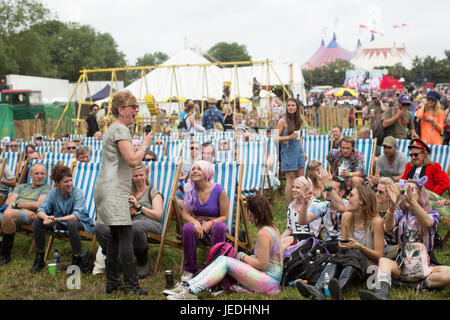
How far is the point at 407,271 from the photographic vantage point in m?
3.76

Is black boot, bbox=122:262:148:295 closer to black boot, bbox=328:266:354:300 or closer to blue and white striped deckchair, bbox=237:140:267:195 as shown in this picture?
black boot, bbox=328:266:354:300

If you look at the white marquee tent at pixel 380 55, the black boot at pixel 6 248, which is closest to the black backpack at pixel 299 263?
the black boot at pixel 6 248

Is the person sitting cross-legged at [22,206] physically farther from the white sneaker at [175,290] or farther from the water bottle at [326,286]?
the water bottle at [326,286]

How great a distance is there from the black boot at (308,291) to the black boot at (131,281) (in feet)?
3.99

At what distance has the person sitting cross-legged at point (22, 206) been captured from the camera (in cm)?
499

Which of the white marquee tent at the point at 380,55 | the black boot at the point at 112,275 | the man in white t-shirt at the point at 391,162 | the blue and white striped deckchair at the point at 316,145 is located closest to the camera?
the black boot at the point at 112,275

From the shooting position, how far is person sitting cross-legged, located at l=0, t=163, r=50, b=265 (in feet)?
16.4

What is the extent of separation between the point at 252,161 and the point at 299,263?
3477mm

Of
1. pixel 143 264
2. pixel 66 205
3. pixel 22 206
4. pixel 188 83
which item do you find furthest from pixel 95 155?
pixel 188 83

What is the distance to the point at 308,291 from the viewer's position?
3523 mm

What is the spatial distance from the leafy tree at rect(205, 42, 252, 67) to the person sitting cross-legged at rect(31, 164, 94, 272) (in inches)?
3501

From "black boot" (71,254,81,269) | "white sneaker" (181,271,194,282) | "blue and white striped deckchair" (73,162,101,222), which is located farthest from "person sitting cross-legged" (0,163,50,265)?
"white sneaker" (181,271,194,282)

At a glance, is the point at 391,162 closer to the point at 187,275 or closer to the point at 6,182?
the point at 187,275
